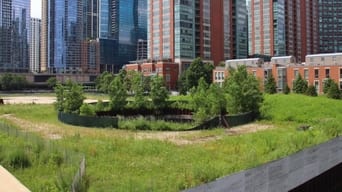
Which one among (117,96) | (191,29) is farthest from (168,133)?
(191,29)

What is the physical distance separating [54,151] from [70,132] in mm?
12094

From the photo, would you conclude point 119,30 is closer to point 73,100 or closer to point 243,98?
point 73,100

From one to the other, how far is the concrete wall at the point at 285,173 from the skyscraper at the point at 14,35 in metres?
164

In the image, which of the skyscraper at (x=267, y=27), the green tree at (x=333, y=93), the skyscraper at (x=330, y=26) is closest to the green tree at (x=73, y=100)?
the green tree at (x=333, y=93)

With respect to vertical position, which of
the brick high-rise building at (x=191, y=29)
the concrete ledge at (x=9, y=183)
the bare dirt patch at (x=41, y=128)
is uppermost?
the brick high-rise building at (x=191, y=29)

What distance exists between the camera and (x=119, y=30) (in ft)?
626

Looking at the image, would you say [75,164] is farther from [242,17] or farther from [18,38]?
[18,38]

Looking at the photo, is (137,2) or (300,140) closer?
(300,140)

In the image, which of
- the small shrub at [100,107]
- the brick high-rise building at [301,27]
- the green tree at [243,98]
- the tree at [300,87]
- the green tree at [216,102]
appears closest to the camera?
the green tree at [216,102]

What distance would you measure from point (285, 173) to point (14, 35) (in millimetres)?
171195

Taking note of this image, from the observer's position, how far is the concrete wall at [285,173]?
1307cm

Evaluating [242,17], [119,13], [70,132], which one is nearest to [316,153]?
[70,132]

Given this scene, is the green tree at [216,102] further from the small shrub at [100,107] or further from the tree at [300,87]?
the tree at [300,87]

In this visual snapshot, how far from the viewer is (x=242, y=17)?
145750mm
